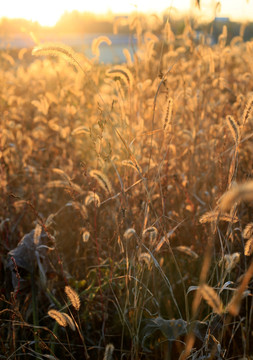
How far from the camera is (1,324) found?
69.0 inches

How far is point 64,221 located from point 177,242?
0.72 metres

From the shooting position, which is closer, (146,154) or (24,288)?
(24,288)

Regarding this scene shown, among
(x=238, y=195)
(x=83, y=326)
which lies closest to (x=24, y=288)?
(x=83, y=326)

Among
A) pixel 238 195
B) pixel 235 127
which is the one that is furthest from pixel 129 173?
pixel 238 195

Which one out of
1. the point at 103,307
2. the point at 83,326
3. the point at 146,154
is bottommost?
the point at 83,326

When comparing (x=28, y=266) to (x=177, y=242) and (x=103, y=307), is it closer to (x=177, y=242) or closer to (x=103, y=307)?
(x=103, y=307)

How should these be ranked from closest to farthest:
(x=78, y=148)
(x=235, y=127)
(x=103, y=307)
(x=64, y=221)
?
(x=235, y=127) < (x=103, y=307) < (x=64, y=221) < (x=78, y=148)

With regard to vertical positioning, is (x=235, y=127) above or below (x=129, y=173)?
above

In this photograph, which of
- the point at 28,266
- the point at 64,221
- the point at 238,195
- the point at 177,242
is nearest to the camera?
the point at 238,195

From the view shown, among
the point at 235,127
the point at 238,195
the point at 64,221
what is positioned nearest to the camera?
the point at 238,195

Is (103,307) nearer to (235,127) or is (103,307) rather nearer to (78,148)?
(235,127)

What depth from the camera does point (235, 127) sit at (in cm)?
131

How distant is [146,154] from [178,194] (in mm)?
379

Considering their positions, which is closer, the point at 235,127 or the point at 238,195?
the point at 238,195
